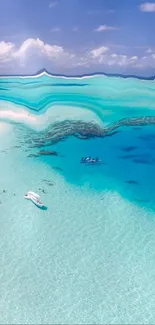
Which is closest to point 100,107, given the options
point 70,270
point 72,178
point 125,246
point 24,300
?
→ point 72,178

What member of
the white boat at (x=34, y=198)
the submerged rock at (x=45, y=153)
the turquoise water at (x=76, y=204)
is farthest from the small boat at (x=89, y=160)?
the white boat at (x=34, y=198)

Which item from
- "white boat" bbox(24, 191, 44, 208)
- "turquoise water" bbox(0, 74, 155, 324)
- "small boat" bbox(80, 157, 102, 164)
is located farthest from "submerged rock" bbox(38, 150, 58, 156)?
"white boat" bbox(24, 191, 44, 208)

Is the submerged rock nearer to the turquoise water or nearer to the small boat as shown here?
the turquoise water

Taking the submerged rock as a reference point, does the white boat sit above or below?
below

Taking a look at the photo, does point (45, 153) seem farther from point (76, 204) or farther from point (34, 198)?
point (76, 204)

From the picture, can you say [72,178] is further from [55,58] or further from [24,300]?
[24,300]

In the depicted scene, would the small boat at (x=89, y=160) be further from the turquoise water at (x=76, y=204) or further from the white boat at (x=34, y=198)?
the white boat at (x=34, y=198)

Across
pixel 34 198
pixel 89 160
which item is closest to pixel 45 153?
pixel 89 160
